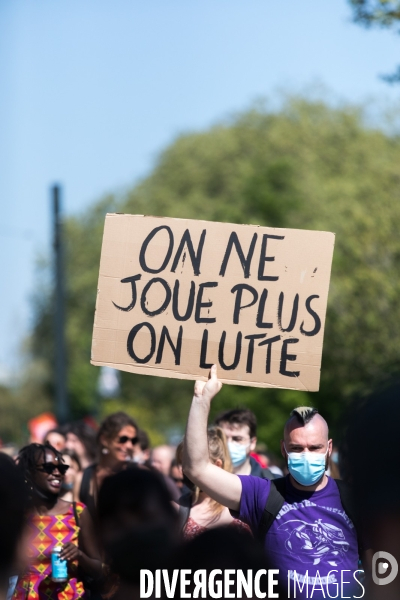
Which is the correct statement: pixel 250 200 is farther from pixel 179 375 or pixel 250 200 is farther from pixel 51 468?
pixel 179 375

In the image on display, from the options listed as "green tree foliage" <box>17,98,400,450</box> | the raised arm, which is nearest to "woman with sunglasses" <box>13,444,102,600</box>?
the raised arm

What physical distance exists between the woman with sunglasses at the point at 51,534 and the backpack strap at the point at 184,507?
489 mm

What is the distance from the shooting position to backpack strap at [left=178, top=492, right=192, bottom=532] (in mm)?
4826

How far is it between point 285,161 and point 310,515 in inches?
1199

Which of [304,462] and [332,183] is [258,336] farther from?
[332,183]

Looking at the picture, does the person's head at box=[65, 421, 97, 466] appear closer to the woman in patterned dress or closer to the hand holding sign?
the woman in patterned dress

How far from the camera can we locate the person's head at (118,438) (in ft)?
21.4

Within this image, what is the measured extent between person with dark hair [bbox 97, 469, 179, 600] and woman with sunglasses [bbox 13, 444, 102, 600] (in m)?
2.12

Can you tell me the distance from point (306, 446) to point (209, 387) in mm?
495

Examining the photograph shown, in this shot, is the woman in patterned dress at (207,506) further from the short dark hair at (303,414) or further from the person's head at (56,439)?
the person's head at (56,439)

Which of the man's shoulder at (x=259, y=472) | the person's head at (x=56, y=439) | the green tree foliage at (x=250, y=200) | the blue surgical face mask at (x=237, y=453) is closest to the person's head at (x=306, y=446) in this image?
the man's shoulder at (x=259, y=472)

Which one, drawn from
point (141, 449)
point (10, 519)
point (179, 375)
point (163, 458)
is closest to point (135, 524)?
point (10, 519)

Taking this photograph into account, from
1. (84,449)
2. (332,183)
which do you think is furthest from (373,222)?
(332,183)

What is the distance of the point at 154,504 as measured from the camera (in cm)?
279
